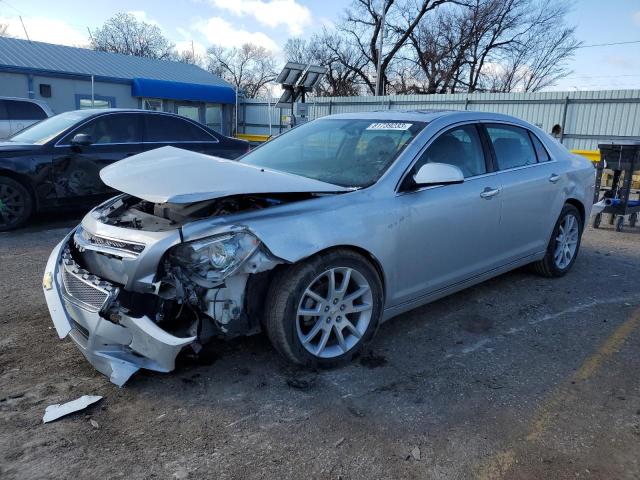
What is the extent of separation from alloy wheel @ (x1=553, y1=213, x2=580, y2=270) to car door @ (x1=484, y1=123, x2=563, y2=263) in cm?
28

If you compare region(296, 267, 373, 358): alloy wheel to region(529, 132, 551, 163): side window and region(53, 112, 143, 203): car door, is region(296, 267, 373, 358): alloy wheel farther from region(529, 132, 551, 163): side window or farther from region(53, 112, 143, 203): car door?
region(53, 112, 143, 203): car door

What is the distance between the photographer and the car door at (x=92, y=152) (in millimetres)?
6891

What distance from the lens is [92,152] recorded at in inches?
280

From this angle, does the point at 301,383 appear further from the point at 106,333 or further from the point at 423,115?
the point at 423,115

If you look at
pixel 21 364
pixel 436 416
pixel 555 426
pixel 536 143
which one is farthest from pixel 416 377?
pixel 536 143

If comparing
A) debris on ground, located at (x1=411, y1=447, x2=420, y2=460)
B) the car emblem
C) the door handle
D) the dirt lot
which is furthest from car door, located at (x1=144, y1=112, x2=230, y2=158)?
debris on ground, located at (x1=411, y1=447, x2=420, y2=460)

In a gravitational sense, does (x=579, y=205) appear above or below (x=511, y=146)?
below

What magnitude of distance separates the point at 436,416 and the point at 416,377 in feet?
1.39

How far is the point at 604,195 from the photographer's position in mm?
8469

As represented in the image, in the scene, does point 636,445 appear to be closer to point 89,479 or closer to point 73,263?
point 89,479

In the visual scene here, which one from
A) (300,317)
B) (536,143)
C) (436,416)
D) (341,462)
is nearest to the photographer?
(341,462)

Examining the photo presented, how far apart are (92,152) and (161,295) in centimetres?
520

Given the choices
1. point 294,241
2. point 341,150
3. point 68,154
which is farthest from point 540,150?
point 68,154

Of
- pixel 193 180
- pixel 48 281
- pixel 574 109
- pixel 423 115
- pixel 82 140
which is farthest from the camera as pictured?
pixel 574 109
